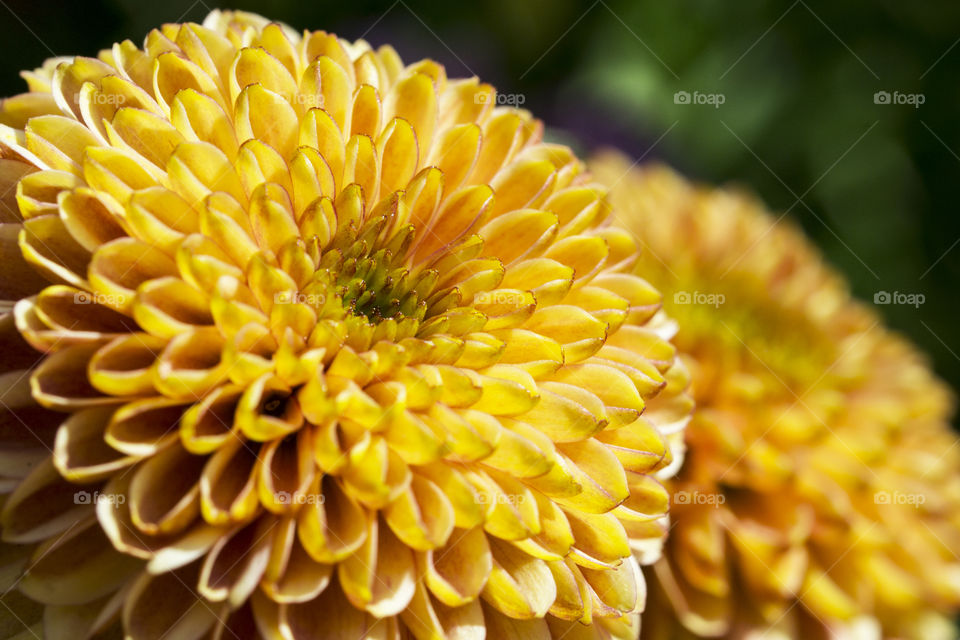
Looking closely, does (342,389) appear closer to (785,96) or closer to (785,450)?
(785,450)

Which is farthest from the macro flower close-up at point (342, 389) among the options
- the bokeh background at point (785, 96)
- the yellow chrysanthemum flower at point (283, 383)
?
the bokeh background at point (785, 96)

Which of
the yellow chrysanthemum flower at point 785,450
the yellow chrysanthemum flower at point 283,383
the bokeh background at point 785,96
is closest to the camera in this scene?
the yellow chrysanthemum flower at point 283,383

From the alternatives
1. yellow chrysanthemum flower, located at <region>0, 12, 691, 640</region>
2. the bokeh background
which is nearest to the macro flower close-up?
yellow chrysanthemum flower, located at <region>0, 12, 691, 640</region>

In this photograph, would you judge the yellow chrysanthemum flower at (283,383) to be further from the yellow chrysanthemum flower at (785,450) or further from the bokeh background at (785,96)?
the bokeh background at (785,96)

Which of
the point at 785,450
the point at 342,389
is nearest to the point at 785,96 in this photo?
the point at 785,450

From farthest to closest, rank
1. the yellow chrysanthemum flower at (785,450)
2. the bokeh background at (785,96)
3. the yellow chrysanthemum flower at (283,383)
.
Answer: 1. the bokeh background at (785,96)
2. the yellow chrysanthemum flower at (785,450)
3. the yellow chrysanthemum flower at (283,383)

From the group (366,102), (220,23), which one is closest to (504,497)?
(366,102)
